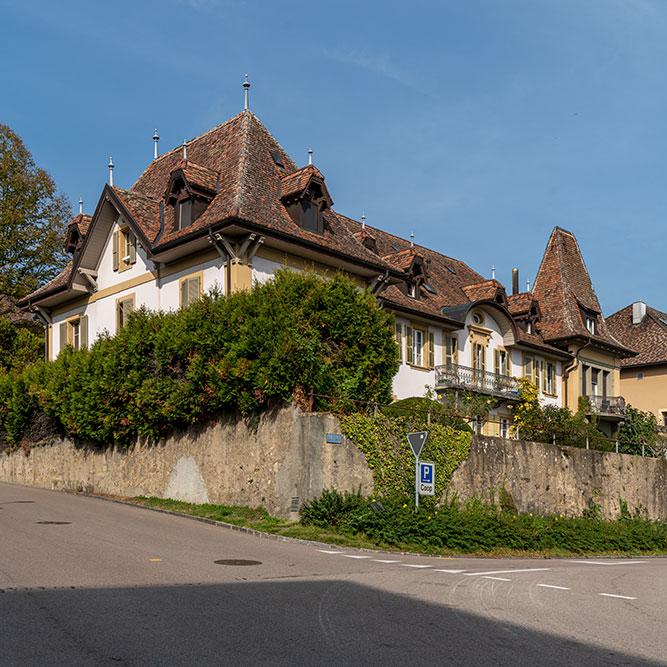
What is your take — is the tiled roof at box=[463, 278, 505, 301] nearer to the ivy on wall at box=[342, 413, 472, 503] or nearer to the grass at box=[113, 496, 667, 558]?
the grass at box=[113, 496, 667, 558]

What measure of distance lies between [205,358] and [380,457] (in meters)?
5.06

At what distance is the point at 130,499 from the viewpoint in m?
23.9

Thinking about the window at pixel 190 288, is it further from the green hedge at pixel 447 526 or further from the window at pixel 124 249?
the green hedge at pixel 447 526

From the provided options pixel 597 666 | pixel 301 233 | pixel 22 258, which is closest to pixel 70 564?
pixel 597 666

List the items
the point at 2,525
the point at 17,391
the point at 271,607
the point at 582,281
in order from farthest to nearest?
the point at 582,281, the point at 17,391, the point at 2,525, the point at 271,607

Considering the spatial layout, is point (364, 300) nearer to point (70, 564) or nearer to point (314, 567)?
point (314, 567)

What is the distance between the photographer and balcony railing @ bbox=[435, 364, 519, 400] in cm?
3603

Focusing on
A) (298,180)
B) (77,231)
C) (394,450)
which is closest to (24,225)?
(77,231)

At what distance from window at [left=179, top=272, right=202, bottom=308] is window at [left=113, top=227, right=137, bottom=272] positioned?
3635 millimetres

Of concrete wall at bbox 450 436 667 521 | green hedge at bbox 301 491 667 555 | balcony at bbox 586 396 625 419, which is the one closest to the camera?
green hedge at bbox 301 491 667 555

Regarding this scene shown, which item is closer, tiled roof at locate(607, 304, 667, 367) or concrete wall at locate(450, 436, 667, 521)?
concrete wall at locate(450, 436, 667, 521)

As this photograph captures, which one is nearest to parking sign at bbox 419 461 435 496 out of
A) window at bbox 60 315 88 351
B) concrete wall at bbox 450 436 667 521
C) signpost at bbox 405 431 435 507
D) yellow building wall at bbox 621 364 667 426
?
signpost at bbox 405 431 435 507

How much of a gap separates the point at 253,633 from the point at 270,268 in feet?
65.1

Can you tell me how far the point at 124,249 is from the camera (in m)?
31.2
